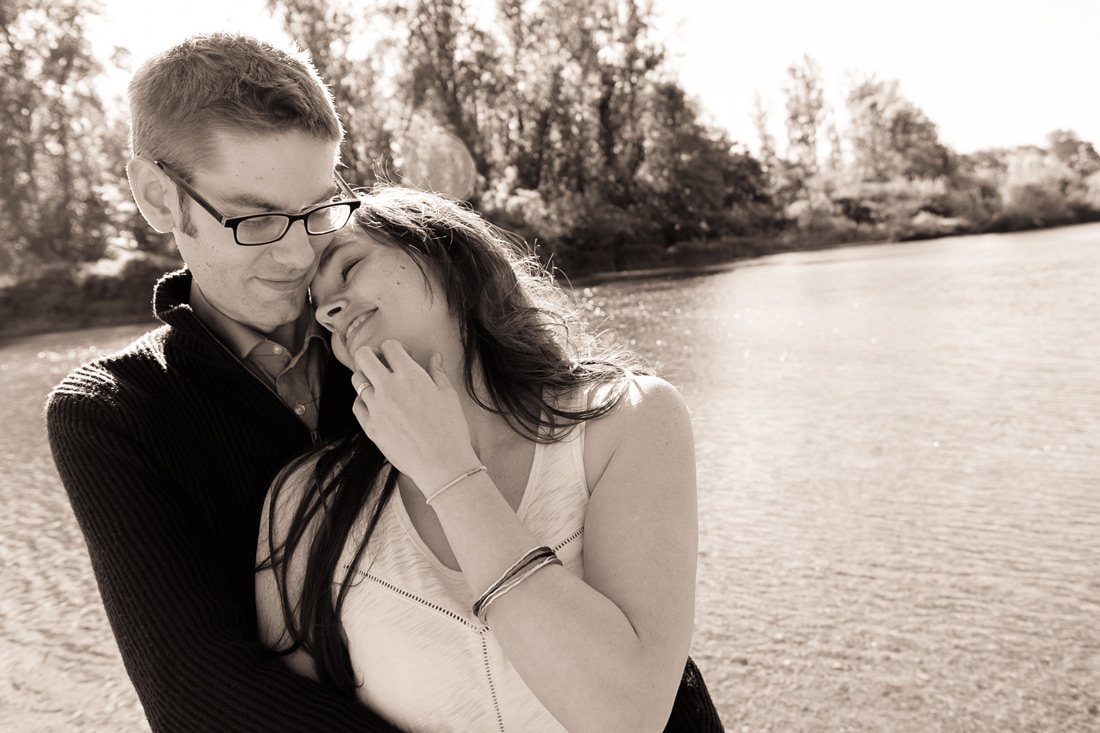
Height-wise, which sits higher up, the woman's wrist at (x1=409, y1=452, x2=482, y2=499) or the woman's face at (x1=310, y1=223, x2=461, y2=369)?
the woman's face at (x1=310, y1=223, x2=461, y2=369)

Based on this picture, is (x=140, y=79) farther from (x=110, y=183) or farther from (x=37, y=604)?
(x=110, y=183)

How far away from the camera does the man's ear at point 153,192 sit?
7.00 feet

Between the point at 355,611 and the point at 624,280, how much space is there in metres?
25.6

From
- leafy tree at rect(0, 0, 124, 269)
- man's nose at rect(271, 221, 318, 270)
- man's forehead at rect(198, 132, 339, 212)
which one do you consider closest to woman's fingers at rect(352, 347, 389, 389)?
man's nose at rect(271, 221, 318, 270)

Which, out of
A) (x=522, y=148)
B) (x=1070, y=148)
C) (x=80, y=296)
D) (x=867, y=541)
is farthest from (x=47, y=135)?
(x=1070, y=148)

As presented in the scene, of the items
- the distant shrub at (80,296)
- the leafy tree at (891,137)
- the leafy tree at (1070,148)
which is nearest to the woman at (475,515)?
the distant shrub at (80,296)

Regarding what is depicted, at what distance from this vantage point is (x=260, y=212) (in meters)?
2.12

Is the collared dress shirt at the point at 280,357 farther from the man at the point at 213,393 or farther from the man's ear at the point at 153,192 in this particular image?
the man's ear at the point at 153,192

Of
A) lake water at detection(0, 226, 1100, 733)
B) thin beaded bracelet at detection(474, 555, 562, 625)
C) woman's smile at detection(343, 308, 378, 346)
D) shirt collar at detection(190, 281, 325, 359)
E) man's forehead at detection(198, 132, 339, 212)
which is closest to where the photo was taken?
thin beaded bracelet at detection(474, 555, 562, 625)

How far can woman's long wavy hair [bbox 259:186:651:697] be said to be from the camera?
179cm

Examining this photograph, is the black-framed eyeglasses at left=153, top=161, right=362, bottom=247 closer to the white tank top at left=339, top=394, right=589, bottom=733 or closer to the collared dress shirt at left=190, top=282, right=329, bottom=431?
the collared dress shirt at left=190, top=282, right=329, bottom=431

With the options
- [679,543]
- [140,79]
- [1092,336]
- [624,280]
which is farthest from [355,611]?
[624,280]

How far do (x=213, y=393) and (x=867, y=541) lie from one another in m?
5.21

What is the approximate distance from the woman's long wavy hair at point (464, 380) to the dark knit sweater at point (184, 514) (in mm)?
130
